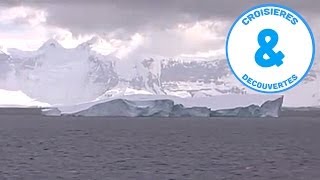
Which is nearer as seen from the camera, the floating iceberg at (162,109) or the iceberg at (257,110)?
the floating iceberg at (162,109)

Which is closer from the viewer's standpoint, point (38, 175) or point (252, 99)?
point (38, 175)

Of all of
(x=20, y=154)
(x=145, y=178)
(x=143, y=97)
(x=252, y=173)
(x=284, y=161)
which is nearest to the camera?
(x=145, y=178)

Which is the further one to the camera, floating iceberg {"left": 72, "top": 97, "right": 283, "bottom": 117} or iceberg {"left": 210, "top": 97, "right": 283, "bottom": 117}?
iceberg {"left": 210, "top": 97, "right": 283, "bottom": 117}

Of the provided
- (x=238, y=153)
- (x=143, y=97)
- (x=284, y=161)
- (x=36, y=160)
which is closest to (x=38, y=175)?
(x=36, y=160)

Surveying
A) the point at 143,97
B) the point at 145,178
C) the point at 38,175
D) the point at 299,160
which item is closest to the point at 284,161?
the point at 299,160

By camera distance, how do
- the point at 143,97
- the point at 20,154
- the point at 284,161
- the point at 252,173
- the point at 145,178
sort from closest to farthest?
the point at 145,178, the point at 252,173, the point at 284,161, the point at 20,154, the point at 143,97

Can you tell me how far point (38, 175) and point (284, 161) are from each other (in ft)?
18.8

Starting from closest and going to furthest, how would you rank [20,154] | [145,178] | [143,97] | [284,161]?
[145,178] < [284,161] < [20,154] < [143,97]

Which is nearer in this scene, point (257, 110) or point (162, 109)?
point (162, 109)

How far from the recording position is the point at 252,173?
13.2 m

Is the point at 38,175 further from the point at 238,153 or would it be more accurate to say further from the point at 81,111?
the point at 81,111

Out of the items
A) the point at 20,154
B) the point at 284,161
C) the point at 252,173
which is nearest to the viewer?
the point at 252,173

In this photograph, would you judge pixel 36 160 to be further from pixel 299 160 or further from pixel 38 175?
pixel 299 160

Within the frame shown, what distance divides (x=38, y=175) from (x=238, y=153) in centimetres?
741
